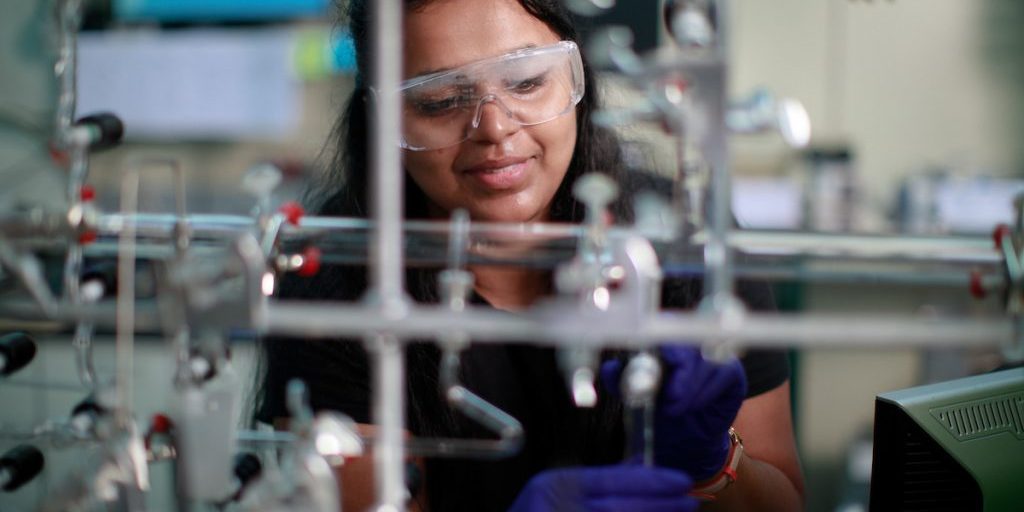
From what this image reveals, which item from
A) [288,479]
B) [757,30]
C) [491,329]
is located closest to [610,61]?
[491,329]

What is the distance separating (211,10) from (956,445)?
3106 millimetres

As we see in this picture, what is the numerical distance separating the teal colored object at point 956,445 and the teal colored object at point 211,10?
111 inches

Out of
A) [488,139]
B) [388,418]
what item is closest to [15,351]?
[388,418]

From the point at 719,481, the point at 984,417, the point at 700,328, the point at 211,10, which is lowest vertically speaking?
the point at 719,481

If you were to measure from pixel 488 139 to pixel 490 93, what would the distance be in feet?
0.24

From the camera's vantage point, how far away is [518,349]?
1.45 meters

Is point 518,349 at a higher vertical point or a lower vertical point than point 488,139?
lower

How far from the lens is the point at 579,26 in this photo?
4.59 ft

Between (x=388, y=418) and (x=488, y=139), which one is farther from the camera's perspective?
(x=488, y=139)

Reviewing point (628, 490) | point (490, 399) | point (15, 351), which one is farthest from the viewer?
point (490, 399)

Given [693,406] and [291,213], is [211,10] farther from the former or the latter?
[693,406]

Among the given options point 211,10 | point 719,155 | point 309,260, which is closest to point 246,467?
point 309,260

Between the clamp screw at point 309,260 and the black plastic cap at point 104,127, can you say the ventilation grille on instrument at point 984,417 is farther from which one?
the black plastic cap at point 104,127

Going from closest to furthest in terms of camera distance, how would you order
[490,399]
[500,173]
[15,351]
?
[15,351]
[500,173]
[490,399]
